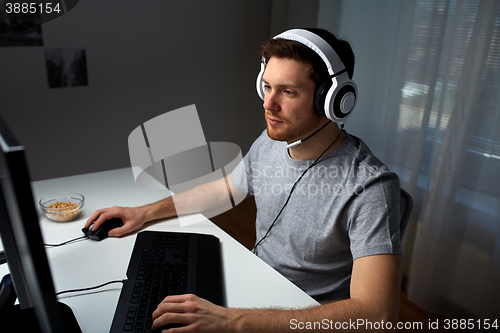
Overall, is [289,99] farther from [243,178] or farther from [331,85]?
[243,178]

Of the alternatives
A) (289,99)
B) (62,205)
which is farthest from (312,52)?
(62,205)

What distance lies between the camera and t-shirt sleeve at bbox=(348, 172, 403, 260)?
89cm

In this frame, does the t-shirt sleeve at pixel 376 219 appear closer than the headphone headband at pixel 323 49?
Yes

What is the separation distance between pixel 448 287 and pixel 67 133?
2.07 m

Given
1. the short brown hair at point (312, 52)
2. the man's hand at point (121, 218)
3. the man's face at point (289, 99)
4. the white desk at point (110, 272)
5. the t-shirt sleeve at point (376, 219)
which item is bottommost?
the white desk at point (110, 272)

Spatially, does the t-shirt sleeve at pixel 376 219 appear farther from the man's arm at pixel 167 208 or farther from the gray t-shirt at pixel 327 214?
the man's arm at pixel 167 208

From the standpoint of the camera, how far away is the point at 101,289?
0.87m

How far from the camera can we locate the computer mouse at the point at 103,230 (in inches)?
42.1

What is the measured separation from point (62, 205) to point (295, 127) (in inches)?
28.9

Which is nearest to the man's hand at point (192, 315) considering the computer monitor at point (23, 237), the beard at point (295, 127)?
the computer monitor at point (23, 237)

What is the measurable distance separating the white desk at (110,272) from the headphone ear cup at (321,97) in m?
0.43

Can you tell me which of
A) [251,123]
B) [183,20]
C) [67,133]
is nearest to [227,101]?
[251,123]

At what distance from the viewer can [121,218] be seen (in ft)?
3.72

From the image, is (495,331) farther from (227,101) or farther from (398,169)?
(227,101)
